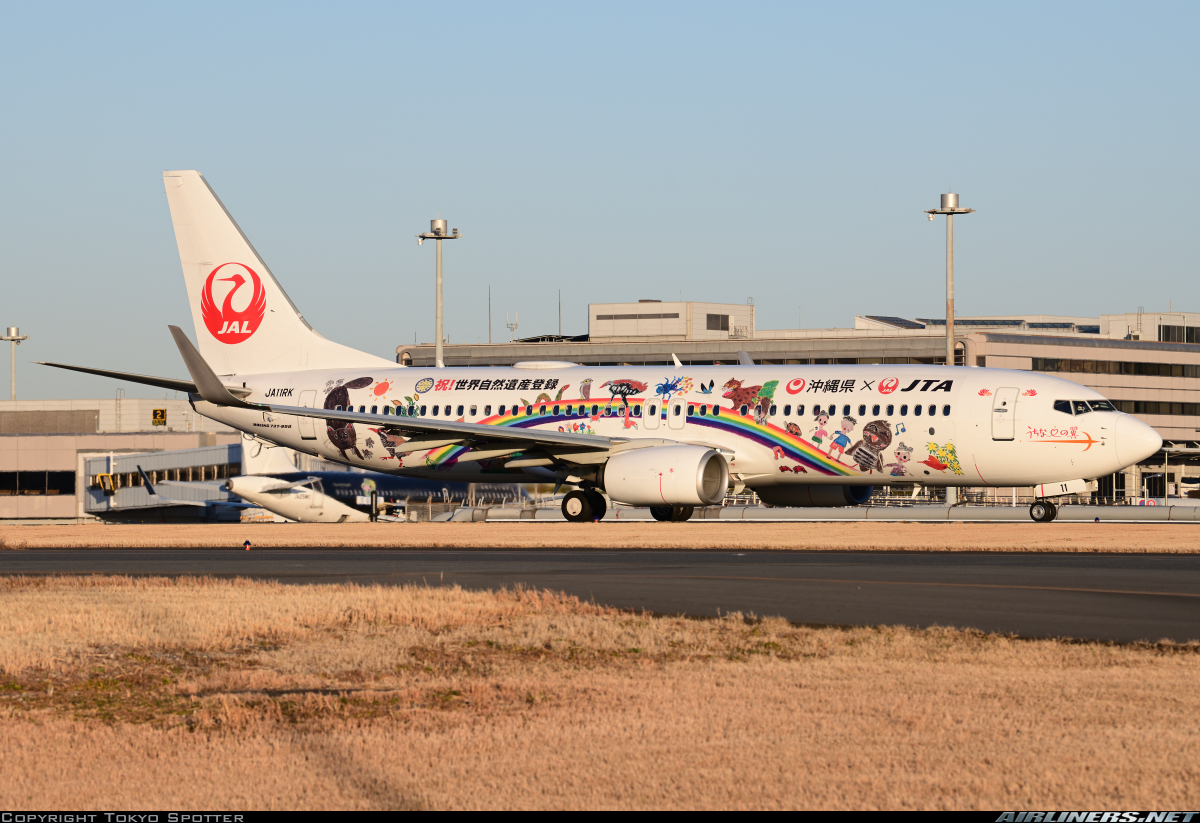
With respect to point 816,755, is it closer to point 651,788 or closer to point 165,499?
point 651,788

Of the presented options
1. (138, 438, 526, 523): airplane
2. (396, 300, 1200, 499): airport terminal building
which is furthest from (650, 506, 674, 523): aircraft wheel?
(396, 300, 1200, 499): airport terminal building

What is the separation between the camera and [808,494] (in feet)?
121

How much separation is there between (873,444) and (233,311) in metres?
20.0

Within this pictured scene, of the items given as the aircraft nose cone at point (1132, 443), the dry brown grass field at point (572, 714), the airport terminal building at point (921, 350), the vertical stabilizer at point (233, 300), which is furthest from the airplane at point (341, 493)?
the airport terminal building at point (921, 350)

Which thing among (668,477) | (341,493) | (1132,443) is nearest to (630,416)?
(668,477)

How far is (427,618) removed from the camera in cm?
1382

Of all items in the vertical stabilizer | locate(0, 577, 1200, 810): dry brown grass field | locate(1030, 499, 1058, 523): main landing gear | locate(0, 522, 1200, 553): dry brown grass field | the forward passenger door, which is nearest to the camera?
locate(0, 577, 1200, 810): dry brown grass field

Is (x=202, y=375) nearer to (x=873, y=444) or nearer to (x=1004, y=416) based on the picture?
(x=873, y=444)

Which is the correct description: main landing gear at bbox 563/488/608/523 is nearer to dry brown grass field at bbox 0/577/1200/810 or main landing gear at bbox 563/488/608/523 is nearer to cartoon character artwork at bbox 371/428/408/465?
cartoon character artwork at bbox 371/428/408/465

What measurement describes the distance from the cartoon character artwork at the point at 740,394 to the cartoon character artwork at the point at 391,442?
9684 mm

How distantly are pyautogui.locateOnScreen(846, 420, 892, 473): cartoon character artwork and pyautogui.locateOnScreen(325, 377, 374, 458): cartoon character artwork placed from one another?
1471 cm

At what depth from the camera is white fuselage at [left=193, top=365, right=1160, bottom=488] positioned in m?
32.9

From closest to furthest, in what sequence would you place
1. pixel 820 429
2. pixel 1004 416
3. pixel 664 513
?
pixel 1004 416 < pixel 820 429 < pixel 664 513

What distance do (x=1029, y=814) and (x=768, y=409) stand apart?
95.2 ft
